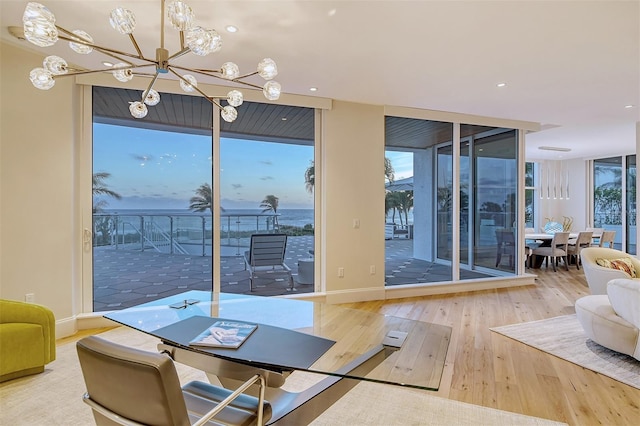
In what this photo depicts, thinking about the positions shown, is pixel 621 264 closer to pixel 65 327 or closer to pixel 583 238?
pixel 583 238

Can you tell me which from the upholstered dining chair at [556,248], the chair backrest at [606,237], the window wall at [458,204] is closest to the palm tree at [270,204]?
the window wall at [458,204]

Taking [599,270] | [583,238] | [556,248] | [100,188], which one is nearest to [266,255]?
[100,188]

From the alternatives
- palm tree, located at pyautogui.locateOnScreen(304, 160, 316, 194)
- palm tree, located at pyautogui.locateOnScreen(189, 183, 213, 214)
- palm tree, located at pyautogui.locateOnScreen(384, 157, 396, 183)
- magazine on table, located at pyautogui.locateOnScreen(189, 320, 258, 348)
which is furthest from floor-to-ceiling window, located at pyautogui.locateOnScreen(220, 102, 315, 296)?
magazine on table, located at pyautogui.locateOnScreen(189, 320, 258, 348)

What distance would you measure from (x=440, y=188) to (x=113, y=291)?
4.99m

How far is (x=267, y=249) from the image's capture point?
4.64 meters

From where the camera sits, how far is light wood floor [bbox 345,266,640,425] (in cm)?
235

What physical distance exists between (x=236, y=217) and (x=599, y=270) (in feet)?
15.0

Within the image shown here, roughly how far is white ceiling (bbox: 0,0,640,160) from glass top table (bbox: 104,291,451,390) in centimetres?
212

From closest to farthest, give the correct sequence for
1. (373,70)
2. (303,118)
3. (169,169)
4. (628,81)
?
(373,70)
(628,81)
(169,169)
(303,118)

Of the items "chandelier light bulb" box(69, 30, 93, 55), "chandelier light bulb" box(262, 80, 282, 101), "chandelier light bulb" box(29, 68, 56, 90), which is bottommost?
"chandelier light bulb" box(29, 68, 56, 90)

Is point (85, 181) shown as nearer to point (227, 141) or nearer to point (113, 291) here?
point (113, 291)

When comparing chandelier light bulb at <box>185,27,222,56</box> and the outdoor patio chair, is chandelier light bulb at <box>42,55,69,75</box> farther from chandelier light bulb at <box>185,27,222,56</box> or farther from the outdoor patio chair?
the outdoor patio chair

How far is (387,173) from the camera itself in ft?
17.7

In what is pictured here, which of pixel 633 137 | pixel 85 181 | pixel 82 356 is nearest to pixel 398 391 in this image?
pixel 82 356
